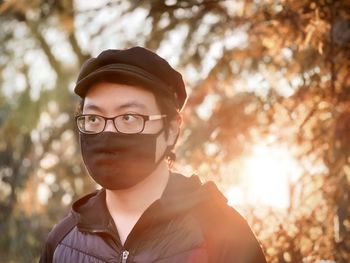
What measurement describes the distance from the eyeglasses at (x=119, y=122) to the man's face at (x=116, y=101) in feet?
0.06

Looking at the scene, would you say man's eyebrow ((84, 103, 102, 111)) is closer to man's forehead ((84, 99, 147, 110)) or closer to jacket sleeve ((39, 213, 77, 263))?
man's forehead ((84, 99, 147, 110))

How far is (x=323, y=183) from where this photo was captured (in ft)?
15.5

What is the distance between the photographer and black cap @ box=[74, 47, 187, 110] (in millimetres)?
2750

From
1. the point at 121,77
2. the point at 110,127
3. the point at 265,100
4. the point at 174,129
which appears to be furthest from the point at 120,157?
the point at 265,100

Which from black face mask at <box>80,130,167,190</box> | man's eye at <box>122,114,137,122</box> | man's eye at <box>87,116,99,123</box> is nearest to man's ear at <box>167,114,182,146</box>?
black face mask at <box>80,130,167,190</box>

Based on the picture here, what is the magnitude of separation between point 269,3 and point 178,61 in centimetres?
223

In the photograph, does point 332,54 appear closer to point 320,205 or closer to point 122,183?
point 320,205

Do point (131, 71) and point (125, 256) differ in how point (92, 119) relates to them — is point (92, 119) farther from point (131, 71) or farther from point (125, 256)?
point (125, 256)

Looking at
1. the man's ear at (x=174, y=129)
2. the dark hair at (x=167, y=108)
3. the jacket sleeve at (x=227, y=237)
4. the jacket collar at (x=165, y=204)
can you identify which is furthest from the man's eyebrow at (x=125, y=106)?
the jacket sleeve at (x=227, y=237)

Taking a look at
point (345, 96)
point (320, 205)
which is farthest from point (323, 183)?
point (345, 96)

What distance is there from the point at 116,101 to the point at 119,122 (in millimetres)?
123

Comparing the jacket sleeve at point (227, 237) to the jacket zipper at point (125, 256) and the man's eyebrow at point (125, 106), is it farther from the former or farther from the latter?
the man's eyebrow at point (125, 106)

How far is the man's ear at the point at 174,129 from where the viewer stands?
2.99 meters

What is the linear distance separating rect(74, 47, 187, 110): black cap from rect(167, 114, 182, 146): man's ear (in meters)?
0.11
